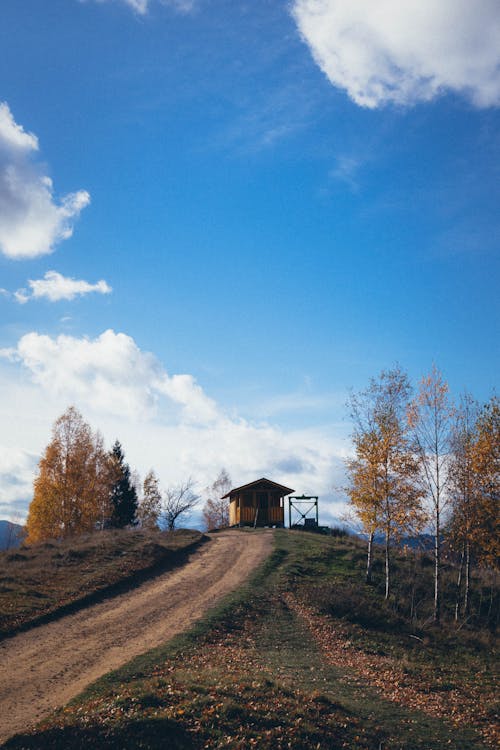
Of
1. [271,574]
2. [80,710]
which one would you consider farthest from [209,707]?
[271,574]

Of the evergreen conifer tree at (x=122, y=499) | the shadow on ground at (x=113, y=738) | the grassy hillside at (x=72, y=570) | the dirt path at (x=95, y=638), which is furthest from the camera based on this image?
the evergreen conifer tree at (x=122, y=499)

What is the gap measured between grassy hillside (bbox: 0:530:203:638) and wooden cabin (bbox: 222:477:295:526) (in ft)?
44.8

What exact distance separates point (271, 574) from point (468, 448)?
45.8ft

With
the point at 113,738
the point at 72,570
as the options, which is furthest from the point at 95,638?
the point at 113,738

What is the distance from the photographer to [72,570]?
→ 27078 millimetres

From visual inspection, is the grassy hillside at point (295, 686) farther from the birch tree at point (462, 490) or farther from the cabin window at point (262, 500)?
the cabin window at point (262, 500)

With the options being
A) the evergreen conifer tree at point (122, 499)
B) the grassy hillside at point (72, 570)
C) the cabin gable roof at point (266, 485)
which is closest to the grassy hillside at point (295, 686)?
the grassy hillside at point (72, 570)

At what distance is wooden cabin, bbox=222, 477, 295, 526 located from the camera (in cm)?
5178

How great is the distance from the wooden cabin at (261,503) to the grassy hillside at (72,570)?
1366cm

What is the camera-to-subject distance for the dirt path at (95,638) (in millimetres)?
13266

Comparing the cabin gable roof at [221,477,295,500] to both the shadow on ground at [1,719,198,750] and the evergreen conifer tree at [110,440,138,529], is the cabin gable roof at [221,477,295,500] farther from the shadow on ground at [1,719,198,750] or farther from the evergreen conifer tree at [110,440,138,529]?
the shadow on ground at [1,719,198,750]

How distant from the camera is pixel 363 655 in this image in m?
20.0

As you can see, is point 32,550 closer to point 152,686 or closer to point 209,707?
point 152,686

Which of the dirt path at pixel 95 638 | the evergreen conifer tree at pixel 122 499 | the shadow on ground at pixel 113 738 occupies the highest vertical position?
the evergreen conifer tree at pixel 122 499
